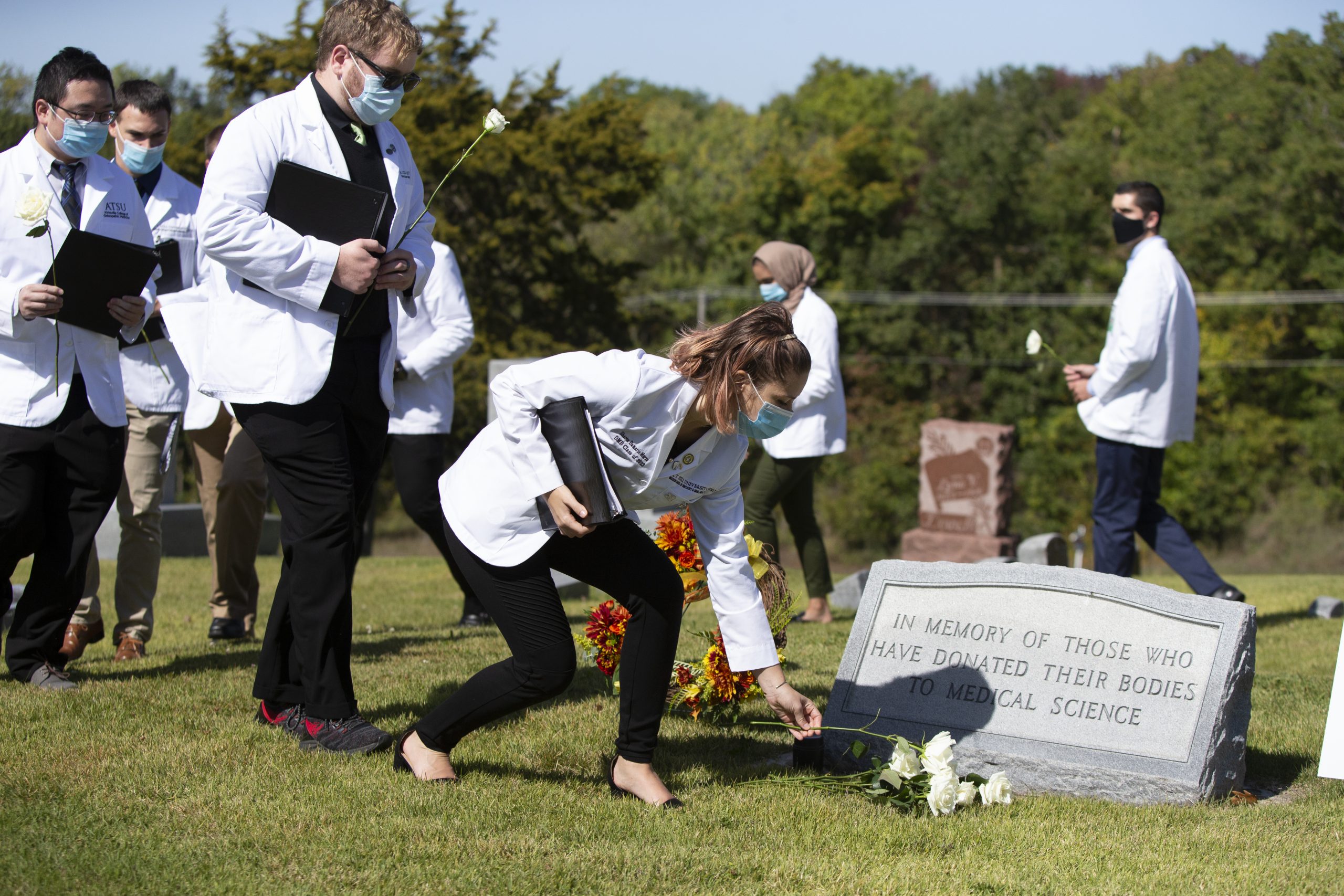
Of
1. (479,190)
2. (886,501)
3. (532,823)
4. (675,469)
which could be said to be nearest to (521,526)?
(675,469)

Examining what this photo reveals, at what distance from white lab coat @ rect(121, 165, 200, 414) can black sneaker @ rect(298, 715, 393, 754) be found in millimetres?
2430

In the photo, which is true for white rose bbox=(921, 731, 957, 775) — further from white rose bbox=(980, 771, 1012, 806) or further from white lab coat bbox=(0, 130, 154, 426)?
white lab coat bbox=(0, 130, 154, 426)

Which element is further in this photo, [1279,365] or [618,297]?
[1279,365]

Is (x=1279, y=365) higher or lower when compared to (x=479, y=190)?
lower

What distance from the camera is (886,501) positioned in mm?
38125

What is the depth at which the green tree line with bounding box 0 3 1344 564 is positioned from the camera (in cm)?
2838

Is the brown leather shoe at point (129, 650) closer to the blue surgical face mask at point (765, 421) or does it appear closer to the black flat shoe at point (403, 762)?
the black flat shoe at point (403, 762)

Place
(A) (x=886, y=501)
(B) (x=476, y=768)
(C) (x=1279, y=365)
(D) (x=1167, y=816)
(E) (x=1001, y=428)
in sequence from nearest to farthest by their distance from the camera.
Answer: (D) (x=1167, y=816), (B) (x=476, y=768), (E) (x=1001, y=428), (C) (x=1279, y=365), (A) (x=886, y=501)

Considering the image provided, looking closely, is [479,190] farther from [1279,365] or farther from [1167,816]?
[1167,816]

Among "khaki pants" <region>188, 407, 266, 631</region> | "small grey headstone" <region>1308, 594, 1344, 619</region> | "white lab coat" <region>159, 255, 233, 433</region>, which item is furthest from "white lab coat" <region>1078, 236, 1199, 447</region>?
"white lab coat" <region>159, 255, 233, 433</region>

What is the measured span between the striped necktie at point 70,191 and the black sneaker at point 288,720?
2142 millimetres

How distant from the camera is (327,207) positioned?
407cm

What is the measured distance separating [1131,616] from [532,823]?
2.19m

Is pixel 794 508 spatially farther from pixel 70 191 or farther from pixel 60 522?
pixel 70 191
